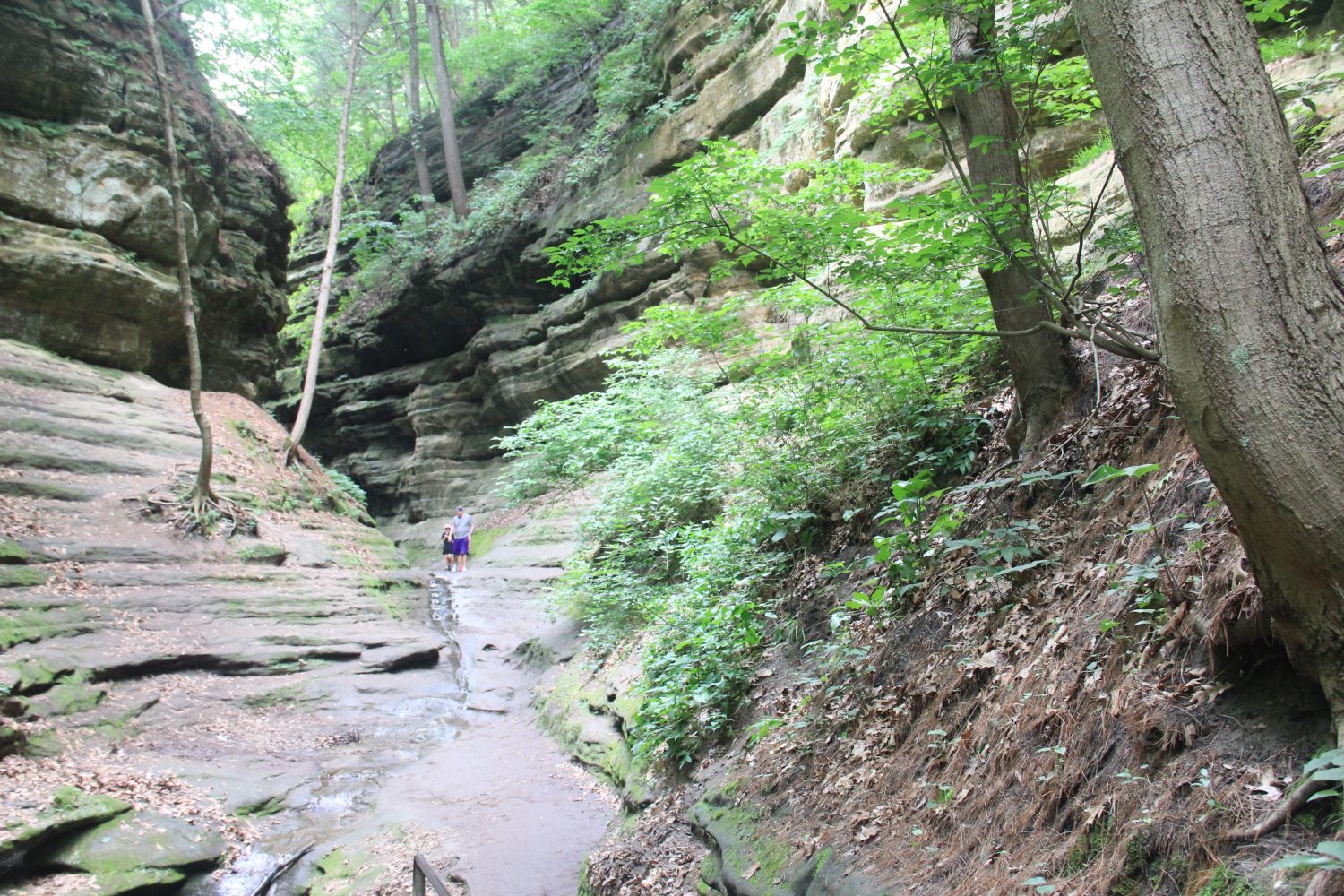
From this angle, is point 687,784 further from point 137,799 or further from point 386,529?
point 386,529

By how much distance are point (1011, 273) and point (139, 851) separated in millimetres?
8249

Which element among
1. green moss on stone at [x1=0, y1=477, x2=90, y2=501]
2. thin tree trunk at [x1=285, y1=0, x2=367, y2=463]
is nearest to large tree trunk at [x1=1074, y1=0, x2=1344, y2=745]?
green moss on stone at [x1=0, y1=477, x2=90, y2=501]

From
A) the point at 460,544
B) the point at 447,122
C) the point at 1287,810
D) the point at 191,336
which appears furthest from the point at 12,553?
the point at 447,122

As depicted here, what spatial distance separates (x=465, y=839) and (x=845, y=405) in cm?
533

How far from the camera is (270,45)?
20094 mm

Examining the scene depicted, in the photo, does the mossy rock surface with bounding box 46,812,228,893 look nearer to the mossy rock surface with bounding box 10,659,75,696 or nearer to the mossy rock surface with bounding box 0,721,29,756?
the mossy rock surface with bounding box 0,721,29,756

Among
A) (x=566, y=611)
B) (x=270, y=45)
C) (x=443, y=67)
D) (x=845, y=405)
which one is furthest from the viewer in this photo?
(x=443, y=67)

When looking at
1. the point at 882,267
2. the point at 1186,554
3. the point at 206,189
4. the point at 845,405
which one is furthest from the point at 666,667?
the point at 206,189

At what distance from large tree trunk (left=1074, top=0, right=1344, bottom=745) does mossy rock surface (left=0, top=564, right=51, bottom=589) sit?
1187 cm

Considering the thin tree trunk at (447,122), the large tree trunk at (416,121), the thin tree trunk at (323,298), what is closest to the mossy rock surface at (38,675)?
the thin tree trunk at (323,298)

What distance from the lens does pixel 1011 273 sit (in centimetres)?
476

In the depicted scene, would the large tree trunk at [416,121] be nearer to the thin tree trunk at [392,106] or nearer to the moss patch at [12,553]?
the thin tree trunk at [392,106]

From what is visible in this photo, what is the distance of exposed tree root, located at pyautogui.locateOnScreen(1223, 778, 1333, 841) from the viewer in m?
2.04

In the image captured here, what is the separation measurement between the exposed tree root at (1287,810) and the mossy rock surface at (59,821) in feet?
25.8
